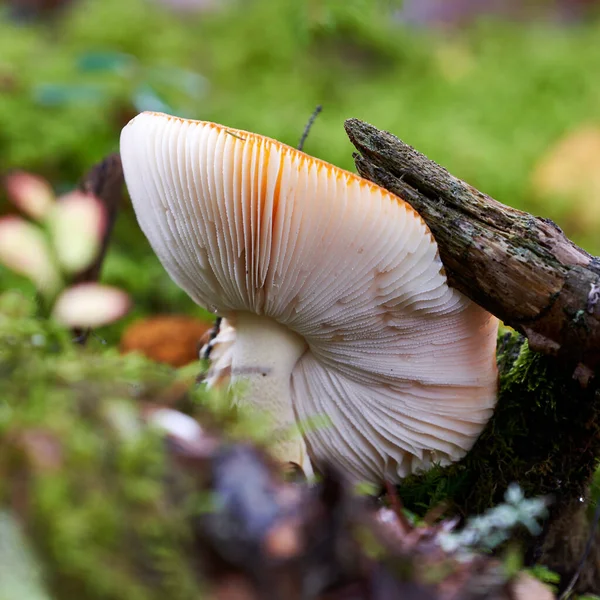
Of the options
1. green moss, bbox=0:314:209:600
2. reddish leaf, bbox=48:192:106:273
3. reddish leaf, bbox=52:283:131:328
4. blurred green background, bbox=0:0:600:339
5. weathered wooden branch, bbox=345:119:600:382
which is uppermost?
blurred green background, bbox=0:0:600:339

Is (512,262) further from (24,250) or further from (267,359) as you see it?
(24,250)

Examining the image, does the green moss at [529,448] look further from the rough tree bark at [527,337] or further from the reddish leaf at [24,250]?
the reddish leaf at [24,250]

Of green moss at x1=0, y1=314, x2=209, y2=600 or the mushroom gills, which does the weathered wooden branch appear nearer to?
the mushroom gills

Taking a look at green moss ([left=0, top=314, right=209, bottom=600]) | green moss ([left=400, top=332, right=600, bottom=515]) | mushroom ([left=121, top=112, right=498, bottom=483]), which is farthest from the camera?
green moss ([left=400, top=332, right=600, bottom=515])

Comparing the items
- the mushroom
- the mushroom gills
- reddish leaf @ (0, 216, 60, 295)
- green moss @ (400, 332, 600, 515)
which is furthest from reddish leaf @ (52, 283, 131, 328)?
green moss @ (400, 332, 600, 515)

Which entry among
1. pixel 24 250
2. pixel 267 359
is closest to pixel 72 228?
pixel 24 250

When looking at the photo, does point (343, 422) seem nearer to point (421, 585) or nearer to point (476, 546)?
point (476, 546)
